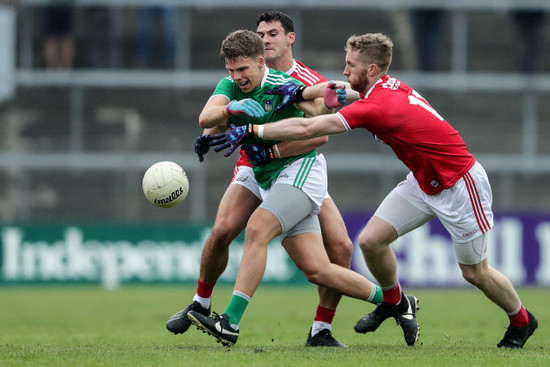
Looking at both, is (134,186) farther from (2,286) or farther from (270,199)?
(270,199)

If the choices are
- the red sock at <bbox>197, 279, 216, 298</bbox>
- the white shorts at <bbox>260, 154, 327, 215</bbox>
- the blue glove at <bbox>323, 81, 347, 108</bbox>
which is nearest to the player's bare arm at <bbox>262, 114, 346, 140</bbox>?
the blue glove at <bbox>323, 81, 347, 108</bbox>

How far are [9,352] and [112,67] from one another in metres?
11.5

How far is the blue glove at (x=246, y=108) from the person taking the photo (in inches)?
288

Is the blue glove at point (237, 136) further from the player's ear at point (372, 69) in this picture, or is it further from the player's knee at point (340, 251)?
the player's knee at point (340, 251)

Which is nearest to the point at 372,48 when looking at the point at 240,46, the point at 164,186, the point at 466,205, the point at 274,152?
the point at 240,46

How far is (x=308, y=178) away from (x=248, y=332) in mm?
2666

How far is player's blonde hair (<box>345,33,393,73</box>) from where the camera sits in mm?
7523

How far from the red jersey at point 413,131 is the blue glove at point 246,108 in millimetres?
615

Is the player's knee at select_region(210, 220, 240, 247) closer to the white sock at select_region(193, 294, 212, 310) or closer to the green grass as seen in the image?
the white sock at select_region(193, 294, 212, 310)


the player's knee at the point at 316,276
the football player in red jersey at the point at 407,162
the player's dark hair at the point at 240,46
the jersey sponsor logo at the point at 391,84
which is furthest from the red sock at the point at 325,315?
the player's dark hair at the point at 240,46

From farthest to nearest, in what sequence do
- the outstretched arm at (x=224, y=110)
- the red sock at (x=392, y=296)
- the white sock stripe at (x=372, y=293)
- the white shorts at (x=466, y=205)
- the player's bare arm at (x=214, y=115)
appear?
the red sock at (x=392, y=296), the white sock stripe at (x=372, y=293), the white shorts at (x=466, y=205), the player's bare arm at (x=214, y=115), the outstretched arm at (x=224, y=110)

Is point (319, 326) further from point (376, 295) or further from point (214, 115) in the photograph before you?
point (214, 115)

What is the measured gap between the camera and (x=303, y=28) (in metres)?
18.9

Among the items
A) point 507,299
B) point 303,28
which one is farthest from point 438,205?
point 303,28
